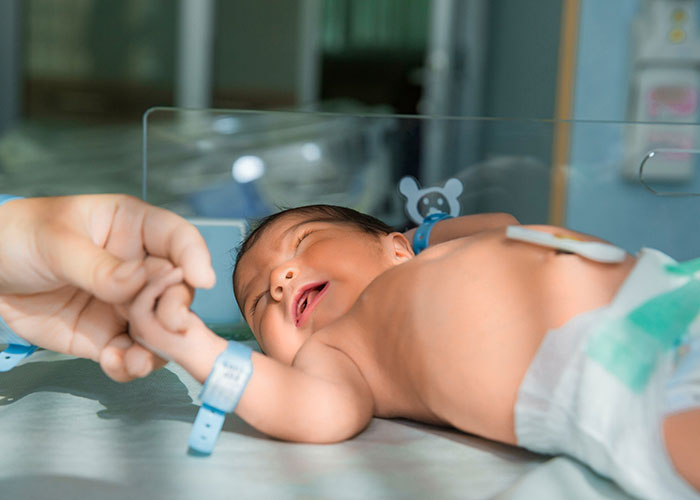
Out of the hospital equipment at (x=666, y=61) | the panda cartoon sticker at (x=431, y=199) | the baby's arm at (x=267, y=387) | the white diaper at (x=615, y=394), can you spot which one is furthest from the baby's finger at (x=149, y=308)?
the hospital equipment at (x=666, y=61)

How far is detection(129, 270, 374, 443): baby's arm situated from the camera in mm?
582

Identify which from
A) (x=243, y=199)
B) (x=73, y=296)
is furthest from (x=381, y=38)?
(x=73, y=296)

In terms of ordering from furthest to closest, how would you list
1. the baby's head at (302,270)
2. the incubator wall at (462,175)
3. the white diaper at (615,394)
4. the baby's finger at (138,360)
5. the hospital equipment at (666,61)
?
the hospital equipment at (666,61), the incubator wall at (462,175), the baby's head at (302,270), the baby's finger at (138,360), the white diaper at (615,394)

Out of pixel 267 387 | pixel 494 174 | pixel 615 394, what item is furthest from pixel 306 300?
pixel 494 174

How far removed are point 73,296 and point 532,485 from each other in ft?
1.40

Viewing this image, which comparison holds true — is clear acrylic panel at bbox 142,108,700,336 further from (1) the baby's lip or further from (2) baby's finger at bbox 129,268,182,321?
(2) baby's finger at bbox 129,268,182,321

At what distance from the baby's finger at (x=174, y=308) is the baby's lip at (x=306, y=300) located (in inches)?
8.5

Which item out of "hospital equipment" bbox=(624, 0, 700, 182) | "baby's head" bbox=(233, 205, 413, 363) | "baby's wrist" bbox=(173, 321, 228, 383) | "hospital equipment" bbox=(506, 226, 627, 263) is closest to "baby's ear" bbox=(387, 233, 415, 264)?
"baby's head" bbox=(233, 205, 413, 363)

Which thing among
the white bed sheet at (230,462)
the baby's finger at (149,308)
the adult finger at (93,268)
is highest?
the adult finger at (93,268)

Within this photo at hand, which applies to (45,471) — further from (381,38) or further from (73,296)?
(381,38)

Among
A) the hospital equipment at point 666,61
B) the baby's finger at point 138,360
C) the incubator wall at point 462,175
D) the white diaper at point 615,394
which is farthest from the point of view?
the hospital equipment at point 666,61

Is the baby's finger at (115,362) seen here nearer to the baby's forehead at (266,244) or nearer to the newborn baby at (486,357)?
the newborn baby at (486,357)

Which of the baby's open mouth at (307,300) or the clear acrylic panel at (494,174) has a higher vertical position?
the clear acrylic panel at (494,174)

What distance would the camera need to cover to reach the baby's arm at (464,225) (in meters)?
0.95
